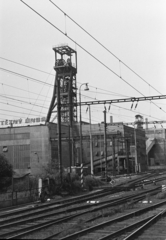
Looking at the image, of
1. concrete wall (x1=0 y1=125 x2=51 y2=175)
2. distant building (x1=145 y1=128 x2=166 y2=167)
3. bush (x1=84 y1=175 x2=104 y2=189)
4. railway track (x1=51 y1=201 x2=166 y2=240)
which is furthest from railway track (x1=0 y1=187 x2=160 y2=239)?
distant building (x1=145 y1=128 x2=166 y2=167)

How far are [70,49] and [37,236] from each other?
3055 inches

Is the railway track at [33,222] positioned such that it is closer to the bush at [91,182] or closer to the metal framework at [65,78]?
the bush at [91,182]

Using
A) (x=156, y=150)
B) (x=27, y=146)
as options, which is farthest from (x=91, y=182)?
(x=156, y=150)

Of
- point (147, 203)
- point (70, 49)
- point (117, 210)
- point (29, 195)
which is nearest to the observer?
point (117, 210)

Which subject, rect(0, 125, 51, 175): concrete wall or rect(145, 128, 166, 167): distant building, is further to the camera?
rect(145, 128, 166, 167): distant building

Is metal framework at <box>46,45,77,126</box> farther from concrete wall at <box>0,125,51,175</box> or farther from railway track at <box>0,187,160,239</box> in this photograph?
railway track at <box>0,187,160,239</box>

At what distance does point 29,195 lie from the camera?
24531 mm

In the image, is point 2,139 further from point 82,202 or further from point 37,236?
point 37,236

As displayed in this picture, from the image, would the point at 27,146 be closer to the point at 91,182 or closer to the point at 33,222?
the point at 91,182

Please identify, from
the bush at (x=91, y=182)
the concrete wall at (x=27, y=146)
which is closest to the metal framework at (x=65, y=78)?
the concrete wall at (x=27, y=146)

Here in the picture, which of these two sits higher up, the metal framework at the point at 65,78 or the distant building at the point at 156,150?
the metal framework at the point at 65,78

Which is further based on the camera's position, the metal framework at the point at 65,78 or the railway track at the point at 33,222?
the metal framework at the point at 65,78

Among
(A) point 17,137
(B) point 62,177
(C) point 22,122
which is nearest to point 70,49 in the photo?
(C) point 22,122

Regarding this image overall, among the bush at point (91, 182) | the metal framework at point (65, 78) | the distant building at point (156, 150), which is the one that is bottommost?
the bush at point (91, 182)
